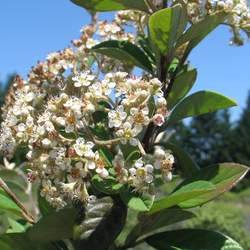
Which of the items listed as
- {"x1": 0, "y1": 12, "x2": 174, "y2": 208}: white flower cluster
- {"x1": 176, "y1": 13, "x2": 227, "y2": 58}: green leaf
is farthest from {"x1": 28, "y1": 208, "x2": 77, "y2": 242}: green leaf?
{"x1": 176, "y1": 13, "x2": 227, "y2": 58}: green leaf

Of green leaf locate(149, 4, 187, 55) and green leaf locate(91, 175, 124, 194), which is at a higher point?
green leaf locate(149, 4, 187, 55)

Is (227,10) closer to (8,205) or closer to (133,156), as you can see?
(133,156)

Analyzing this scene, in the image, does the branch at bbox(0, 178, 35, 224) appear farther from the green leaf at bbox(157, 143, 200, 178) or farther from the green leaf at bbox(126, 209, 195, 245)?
the green leaf at bbox(157, 143, 200, 178)

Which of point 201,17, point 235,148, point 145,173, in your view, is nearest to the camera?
point 145,173

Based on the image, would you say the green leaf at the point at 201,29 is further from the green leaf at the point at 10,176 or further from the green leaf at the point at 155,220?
the green leaf at the point at 10,176

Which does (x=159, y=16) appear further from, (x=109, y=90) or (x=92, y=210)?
(x=92, y=210)

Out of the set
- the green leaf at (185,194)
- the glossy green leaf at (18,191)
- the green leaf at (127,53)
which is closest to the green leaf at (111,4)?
the green leaf at (127,53)

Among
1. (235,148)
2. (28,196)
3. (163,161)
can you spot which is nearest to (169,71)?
(163,161)
